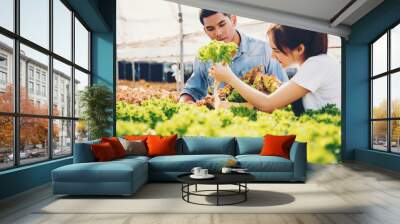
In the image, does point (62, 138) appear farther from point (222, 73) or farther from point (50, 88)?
point (222, 73)

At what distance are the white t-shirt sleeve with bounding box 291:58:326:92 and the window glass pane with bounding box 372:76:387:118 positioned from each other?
1.27 metres

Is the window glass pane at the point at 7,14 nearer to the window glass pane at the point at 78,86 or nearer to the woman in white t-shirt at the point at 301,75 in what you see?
the window glass pane at the point at 78,86

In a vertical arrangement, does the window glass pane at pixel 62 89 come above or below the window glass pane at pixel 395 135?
above

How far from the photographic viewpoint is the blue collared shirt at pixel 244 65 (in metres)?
9.84

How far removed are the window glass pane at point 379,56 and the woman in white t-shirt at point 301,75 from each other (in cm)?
84

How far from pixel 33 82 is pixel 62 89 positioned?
1262 millimetres

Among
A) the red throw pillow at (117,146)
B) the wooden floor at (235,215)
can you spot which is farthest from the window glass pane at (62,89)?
the wooden floor at (235,215)

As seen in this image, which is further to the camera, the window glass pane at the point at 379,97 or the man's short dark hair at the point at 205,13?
the man's short dark hair at the point at 205,13

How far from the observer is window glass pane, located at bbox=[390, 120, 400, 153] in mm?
8102

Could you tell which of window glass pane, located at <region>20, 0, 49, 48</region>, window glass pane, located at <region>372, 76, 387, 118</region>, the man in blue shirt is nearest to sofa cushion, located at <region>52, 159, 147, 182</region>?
window glass pane, located at <region>20, 0, 49, 48</region>

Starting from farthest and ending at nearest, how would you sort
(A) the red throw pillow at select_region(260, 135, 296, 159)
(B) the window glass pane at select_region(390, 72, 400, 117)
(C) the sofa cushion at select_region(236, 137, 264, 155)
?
(B) the window glass pane at select_region(390, 72, 400, 117) < (C) the sofa cushion at select_region(236, 137, 264, 155) < (A) the red throw pillow at select_region(260, 135, 296, 159)

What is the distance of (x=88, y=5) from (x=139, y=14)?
278cm

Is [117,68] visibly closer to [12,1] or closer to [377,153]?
[12,1]

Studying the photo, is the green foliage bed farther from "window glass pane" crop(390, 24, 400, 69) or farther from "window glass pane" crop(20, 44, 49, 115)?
"window glass pane" crop(20, 44, 49, 115)
